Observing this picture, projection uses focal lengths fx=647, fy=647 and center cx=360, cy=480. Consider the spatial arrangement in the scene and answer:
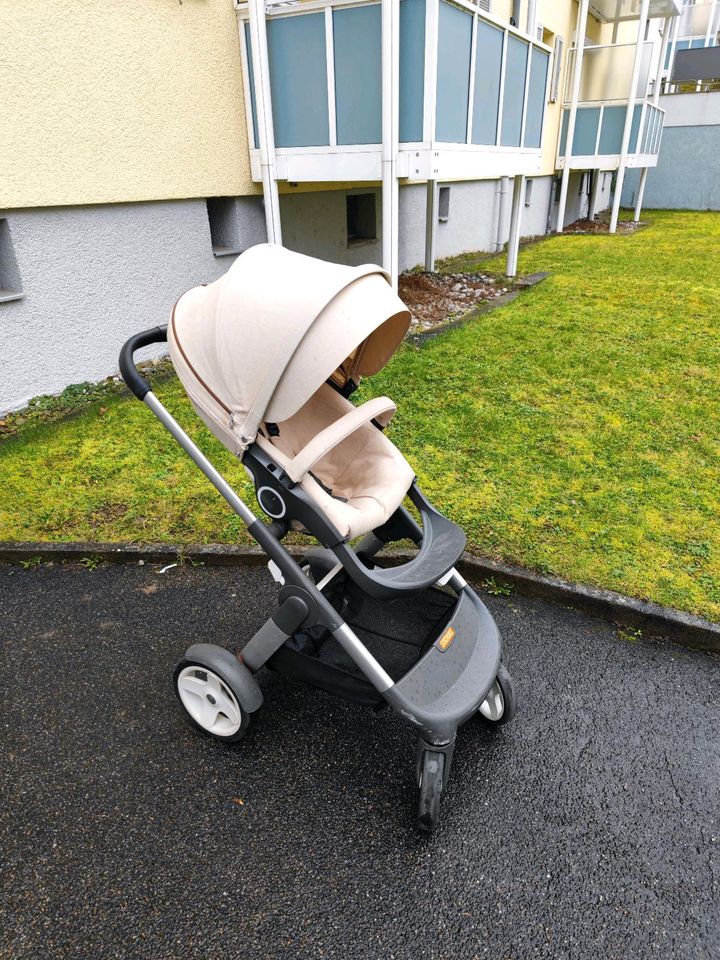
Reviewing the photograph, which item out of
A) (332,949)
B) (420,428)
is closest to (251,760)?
(332,949)

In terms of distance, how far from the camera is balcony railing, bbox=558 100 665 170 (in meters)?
15.9

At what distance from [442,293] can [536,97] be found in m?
3.20

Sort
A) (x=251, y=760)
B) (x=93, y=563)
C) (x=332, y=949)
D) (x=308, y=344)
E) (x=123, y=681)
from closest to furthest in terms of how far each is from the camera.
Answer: (x=332, y=949)
(x=308, y=344)
(x=251, y=760)
(x=123, y=681)
(x=93, y=563)

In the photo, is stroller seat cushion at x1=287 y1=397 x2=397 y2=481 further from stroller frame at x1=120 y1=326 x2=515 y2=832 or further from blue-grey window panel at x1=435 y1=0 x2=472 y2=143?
blue-grey window panel at x1=435 y1=0 x2=472 y2=143

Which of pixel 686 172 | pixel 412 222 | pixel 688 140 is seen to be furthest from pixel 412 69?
pixel 688 140

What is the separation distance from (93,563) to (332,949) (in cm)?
272

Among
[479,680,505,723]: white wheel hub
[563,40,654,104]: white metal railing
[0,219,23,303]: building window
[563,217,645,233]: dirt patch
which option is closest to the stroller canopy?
[479,680,505,723]: white wheel hub

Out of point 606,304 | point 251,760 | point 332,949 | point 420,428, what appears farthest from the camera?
point 606,304

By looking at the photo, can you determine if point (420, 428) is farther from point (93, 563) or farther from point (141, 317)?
point (141, 317)

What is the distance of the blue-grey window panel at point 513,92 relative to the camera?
8664 millimetres

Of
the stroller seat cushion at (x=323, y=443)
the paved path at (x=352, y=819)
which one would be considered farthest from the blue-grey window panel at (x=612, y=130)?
the stroller seat cushion at (x=323, y=443)

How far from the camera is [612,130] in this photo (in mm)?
16000

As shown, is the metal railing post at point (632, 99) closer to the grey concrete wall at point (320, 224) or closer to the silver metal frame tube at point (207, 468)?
the grey concrete wall at point (320, 224)

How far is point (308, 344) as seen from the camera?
227cm
